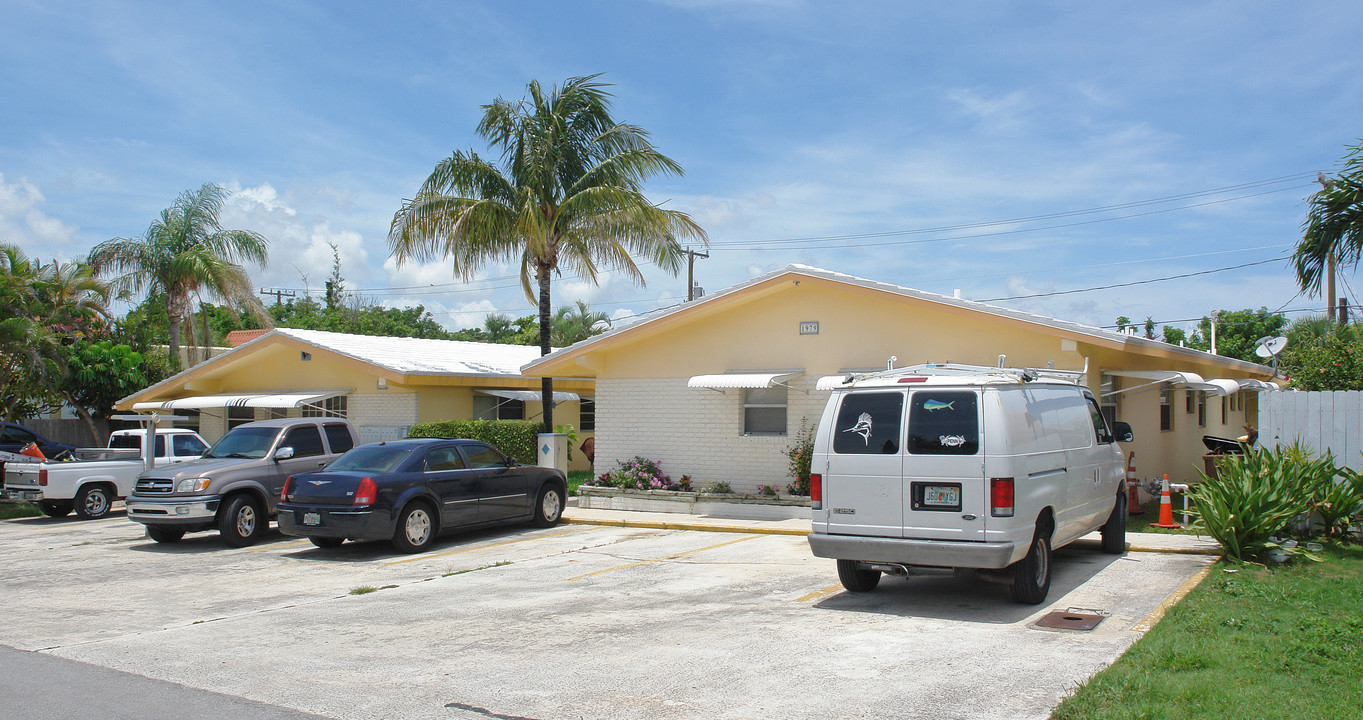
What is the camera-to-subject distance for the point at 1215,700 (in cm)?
538

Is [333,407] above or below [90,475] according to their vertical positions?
above

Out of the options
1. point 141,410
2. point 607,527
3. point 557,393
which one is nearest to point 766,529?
point 607,527

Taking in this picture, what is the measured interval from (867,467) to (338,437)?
1022 centimetres

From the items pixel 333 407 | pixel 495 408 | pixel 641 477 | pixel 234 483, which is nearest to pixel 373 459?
pixel 234 483

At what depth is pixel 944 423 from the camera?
830 cm

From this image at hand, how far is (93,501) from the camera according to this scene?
17719mm

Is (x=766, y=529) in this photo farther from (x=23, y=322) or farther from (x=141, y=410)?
(x=141, y=410)

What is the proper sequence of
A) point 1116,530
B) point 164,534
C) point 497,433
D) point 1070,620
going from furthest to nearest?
point 497,433, point 164,534, point 1116,530, point 1070,620

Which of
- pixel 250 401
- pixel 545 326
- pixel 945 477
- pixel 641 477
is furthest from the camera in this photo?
pixel 250 401

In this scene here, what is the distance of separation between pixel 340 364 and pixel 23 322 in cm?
615

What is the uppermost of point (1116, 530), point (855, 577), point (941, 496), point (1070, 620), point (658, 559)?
point (941, 496)

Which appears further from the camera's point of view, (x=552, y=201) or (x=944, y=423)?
(x=552, y=201)

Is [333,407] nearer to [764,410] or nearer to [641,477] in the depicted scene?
[641,477]

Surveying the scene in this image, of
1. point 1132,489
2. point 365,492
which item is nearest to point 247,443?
point 365,492
